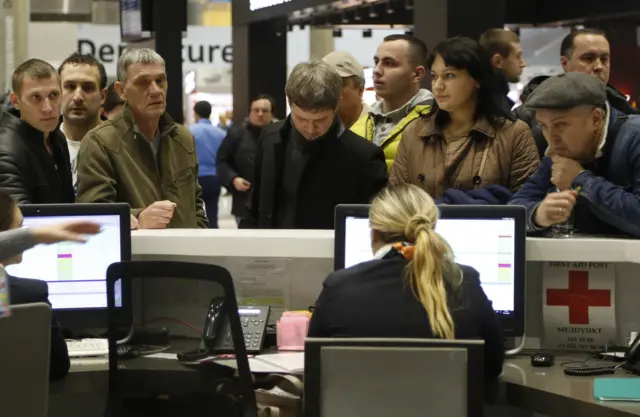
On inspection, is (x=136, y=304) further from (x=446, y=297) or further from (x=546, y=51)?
(x=546, y=51)

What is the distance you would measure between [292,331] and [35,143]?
1.44 m

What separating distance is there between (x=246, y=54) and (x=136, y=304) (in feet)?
33.8

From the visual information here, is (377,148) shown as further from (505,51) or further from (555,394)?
(555,394)

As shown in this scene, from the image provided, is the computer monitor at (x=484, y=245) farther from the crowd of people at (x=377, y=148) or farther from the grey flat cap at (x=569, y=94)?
the grey flat cap at (x=569, y=94)

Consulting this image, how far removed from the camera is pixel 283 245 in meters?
3.95

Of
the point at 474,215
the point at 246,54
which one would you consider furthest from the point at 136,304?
the point at 246,54

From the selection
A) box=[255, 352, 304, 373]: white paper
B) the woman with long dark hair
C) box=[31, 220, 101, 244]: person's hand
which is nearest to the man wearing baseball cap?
the woman with long dark hair

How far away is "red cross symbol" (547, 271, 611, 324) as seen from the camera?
3.93m

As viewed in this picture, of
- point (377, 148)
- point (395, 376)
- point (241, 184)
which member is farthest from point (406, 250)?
point (241, 184)

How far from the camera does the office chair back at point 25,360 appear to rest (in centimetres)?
295

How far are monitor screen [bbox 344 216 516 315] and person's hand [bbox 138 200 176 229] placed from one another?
0.79 m

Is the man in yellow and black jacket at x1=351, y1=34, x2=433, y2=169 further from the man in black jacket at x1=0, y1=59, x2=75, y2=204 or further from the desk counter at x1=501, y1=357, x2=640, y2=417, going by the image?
the desk counter at x1=501, y1=357, x2=640, y2=417

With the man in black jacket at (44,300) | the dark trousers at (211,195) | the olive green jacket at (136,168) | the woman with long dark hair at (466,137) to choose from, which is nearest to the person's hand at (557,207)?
the woman with long dark hair at (466,137)

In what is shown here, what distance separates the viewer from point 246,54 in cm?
1335
